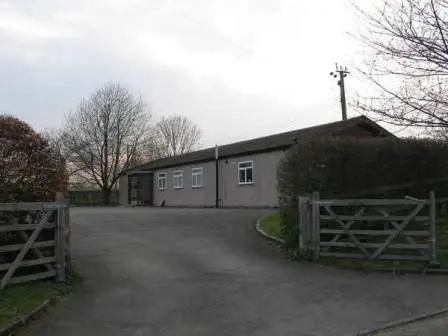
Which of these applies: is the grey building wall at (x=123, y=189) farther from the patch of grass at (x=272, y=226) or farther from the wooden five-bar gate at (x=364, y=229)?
the wooden five-bar gate at (x=364, y=229)

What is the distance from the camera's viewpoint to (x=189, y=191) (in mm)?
39531

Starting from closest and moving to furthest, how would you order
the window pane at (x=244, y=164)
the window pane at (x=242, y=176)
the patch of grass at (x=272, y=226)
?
the patch of grass at (x=272, y=226)
the window pane at (x=244, y=164)
the window pane at (x=242, y=176)

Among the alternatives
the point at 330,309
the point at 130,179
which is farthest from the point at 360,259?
the point at 130,179

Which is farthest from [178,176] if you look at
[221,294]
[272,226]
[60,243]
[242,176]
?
[221,294]

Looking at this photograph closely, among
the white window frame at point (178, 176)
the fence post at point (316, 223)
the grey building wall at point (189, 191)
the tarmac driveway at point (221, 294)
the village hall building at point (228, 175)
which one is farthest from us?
the white window frame at point (178, 176)

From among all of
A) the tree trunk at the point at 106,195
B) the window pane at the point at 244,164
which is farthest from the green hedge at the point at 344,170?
the tree trunk at the point at 106,195

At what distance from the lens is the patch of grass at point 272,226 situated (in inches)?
665

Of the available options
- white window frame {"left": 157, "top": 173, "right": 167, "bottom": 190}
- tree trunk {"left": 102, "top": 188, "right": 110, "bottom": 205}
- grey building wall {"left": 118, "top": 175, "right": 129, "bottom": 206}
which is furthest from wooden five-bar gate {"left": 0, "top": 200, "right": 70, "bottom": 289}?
tree trunk {"left": 102, "top": 188, "right": 110, "bottom": 205}

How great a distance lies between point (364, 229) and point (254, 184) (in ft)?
57.7

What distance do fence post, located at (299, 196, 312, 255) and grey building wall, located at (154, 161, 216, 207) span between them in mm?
22345

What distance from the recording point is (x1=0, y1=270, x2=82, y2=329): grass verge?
334 inches

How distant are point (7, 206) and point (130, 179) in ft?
134

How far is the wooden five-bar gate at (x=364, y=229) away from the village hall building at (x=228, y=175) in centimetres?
969

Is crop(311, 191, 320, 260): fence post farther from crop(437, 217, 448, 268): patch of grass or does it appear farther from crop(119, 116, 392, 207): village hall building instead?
crop(119, 116, 392, 207): village hall building
